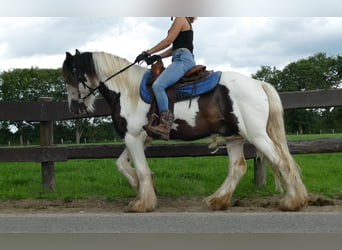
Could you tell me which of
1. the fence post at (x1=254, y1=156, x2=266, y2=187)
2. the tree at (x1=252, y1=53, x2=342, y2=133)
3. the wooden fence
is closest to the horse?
the wooden fence

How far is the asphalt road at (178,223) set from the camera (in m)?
4.41

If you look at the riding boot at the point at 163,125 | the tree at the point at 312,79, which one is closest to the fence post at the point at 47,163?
the riding boot at the point at 163,125

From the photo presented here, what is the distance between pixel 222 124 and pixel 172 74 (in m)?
0.94

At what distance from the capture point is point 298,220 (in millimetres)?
4715

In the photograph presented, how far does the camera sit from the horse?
6016mm

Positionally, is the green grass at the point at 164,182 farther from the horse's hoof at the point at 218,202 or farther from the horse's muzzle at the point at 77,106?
the horse's muzzle at the point at 77,106

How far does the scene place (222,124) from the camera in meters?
6.23

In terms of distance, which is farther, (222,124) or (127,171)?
(127,171)

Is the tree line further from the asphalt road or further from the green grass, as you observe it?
the asphalt road

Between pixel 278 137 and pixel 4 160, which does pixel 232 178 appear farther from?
pixel 4 160

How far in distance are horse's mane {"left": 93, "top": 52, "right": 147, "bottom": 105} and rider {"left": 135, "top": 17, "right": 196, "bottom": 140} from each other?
0.28 metres

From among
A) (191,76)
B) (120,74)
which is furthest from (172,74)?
(120,74)

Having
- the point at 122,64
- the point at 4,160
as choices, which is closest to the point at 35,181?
the point at 4,160

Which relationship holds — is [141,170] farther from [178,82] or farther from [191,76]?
[191,76]
